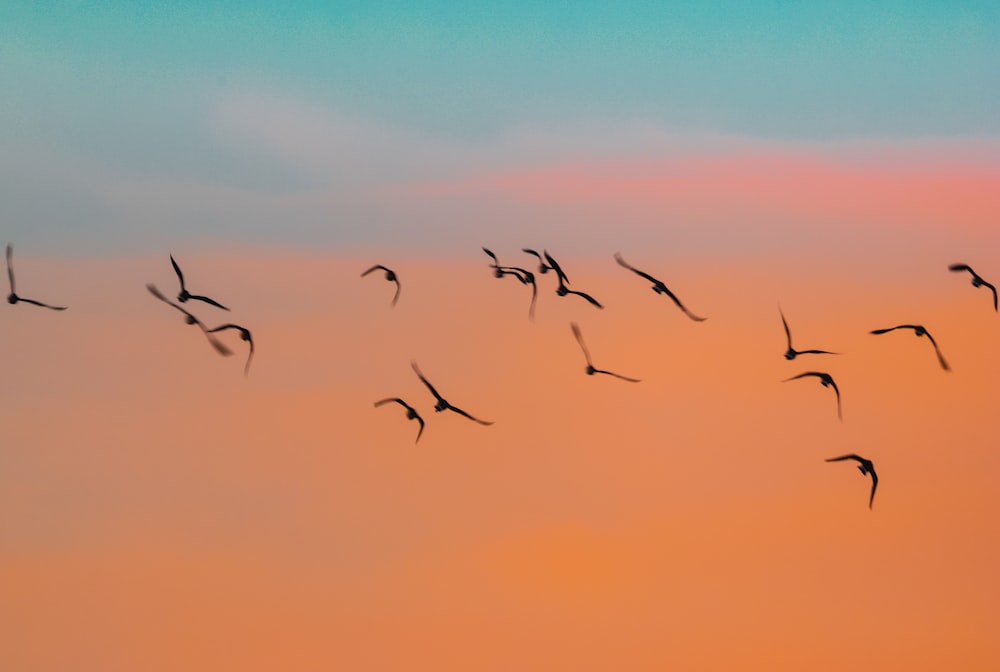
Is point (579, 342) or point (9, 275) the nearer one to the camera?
point (9, 275)

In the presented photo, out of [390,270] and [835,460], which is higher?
[390,270]

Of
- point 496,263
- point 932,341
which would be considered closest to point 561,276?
point 496,263

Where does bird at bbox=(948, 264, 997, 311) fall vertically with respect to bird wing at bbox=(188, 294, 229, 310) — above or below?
above

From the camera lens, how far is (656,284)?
613 inches

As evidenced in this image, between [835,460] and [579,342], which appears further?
[579,342]

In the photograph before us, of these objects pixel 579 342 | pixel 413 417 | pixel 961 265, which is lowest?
pixel 413 417

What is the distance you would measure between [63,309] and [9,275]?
809mm

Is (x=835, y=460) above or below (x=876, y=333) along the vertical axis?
below

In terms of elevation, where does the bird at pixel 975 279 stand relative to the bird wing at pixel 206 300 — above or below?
above

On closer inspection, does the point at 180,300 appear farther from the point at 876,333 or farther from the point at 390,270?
the point at 876,333

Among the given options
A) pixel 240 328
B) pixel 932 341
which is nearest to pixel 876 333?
pixel 932 341

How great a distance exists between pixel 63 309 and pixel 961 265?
10.6 metres

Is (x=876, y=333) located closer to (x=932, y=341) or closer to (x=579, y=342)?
(x=932, y=341)

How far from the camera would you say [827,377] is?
15.3m
